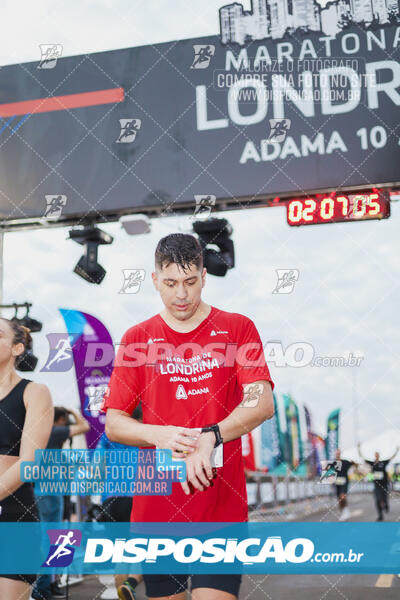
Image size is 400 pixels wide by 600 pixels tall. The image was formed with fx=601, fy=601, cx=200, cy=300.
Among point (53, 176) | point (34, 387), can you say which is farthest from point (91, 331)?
point (34, 387)

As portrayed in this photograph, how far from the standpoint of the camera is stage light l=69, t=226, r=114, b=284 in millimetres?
6215

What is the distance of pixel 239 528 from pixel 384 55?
460cm

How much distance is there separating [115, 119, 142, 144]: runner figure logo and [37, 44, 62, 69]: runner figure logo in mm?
970

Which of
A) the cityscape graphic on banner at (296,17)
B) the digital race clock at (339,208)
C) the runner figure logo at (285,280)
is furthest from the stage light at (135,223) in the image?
the runner figure logo at (285,280)

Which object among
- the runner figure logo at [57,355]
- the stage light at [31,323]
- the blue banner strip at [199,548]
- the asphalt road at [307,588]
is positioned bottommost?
the asphalt road at [307,588]

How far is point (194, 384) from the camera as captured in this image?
2561mm

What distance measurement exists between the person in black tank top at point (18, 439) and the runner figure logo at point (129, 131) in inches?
142

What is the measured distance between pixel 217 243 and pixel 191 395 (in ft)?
12.0

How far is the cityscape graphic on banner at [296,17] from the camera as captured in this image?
18.2 ft

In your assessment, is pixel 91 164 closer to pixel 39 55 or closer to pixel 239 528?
pixel 39 55

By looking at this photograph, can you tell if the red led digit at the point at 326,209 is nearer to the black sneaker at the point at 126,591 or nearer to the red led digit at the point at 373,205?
the red led digit at the point at 373,205

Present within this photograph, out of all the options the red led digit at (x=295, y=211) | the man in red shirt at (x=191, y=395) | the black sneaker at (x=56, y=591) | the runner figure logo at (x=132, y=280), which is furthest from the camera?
the red led digit at (x=295, y=211)

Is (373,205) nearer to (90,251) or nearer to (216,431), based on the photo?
(90,251)

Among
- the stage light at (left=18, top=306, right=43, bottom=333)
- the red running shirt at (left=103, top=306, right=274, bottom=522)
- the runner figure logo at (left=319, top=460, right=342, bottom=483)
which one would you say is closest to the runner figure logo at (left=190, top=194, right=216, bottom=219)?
the runner figure logo at (left=319, top=460, right=342, bottom=483)
